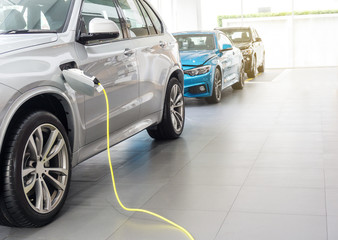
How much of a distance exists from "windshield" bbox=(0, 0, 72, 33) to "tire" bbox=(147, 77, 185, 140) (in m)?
2.05

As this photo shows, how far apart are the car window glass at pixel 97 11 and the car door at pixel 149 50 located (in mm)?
220

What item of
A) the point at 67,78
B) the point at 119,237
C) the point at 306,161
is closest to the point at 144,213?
the point at 119,237

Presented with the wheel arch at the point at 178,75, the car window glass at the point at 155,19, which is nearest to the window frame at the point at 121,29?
the car window glass at the point at 155,19

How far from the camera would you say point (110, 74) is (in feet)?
13.9

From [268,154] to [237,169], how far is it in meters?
0.67

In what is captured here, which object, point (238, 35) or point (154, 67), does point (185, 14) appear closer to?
point (238, 35)

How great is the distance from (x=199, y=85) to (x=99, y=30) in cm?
552

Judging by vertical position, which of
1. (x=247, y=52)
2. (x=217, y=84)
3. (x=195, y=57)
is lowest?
(x=247, y=52)

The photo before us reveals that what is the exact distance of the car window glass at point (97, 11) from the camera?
420 centimetres

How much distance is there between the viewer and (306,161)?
495 cm

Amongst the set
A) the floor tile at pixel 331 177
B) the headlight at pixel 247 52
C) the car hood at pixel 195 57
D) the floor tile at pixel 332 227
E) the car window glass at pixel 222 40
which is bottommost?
the headlight at pixel 247 52

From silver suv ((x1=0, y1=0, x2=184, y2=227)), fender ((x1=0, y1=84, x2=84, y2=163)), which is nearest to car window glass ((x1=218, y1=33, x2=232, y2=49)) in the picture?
silver suv ((x1=0, y1=0, x2=184, y2=227))

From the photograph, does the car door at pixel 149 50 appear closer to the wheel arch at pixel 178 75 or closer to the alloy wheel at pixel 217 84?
the wheel arch at pixel 178 75

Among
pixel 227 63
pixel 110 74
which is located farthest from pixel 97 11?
pixel 227 63
